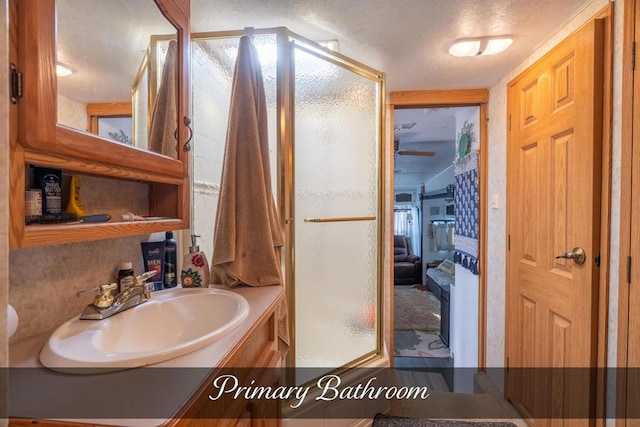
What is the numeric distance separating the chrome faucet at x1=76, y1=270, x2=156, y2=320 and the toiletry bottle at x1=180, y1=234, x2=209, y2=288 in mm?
180

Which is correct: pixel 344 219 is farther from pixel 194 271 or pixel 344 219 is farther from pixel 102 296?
pixel 102 296

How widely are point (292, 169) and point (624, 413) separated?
160 centimetres

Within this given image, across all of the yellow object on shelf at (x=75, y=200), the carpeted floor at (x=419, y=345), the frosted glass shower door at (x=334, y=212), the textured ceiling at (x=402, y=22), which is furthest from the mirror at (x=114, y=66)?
the carpeted floor at (x=419, y=345)

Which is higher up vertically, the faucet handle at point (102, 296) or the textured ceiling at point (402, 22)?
the textured ceiling at point (402, 22)

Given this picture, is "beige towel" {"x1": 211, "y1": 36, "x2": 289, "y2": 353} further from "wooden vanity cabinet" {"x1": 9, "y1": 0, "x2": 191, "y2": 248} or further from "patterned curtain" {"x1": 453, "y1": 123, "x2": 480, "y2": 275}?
"patterned curtain" {"x1": 453, "y1": 123, "x2": 480, "y2": 275}

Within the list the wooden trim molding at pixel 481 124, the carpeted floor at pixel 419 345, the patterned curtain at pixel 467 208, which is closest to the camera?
the wooden trim molding at pixel 481 124

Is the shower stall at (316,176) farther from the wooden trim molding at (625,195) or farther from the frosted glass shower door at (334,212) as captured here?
the wooden trim molding at (625,195)

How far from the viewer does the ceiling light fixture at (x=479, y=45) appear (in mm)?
1477

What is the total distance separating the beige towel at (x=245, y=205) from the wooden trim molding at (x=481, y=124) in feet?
4.16

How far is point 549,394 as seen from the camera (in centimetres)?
145

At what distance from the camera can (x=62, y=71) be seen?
24.8 inches

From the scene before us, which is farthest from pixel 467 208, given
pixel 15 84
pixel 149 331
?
pixel 15 84

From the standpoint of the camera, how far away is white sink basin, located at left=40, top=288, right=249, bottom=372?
20.5 inches

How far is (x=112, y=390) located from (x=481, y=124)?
2444mm
